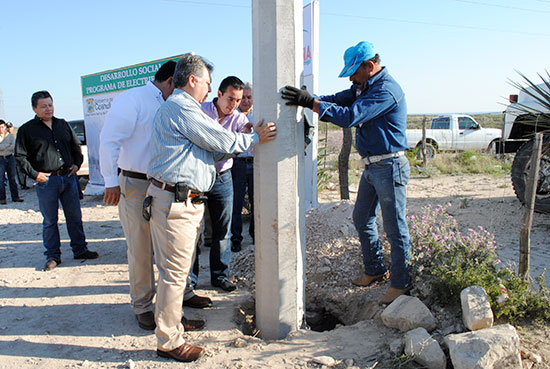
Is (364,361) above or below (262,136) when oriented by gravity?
below

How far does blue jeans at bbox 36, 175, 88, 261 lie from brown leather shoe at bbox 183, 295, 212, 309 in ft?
7.37

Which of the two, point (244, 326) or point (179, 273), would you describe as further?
point (244, 326)

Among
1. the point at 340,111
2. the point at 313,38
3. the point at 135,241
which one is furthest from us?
the point at 313,38

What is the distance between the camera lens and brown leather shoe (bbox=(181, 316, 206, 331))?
3199mm

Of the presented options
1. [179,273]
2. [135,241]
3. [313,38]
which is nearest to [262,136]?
[179,273]

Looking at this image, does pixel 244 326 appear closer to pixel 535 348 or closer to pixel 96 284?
pixel 96 284

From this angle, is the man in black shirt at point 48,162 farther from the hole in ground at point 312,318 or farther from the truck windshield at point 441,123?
the truck windshield at point 441,123

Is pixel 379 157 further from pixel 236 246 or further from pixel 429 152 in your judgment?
pixel 429 152

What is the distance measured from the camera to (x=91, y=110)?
29.4ft

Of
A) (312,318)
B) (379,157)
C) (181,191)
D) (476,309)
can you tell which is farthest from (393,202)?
(181,191)

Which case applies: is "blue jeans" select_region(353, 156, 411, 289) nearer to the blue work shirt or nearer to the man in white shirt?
the blue work shirt

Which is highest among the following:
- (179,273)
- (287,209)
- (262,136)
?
(262,136)

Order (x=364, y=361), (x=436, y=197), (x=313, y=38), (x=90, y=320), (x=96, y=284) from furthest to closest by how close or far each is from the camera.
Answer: (x=436, y=197)
(x=313, y=38)
(x=96, y=284)
(x=90, y=320)
(x=364, y=361)

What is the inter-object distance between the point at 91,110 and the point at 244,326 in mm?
7240
